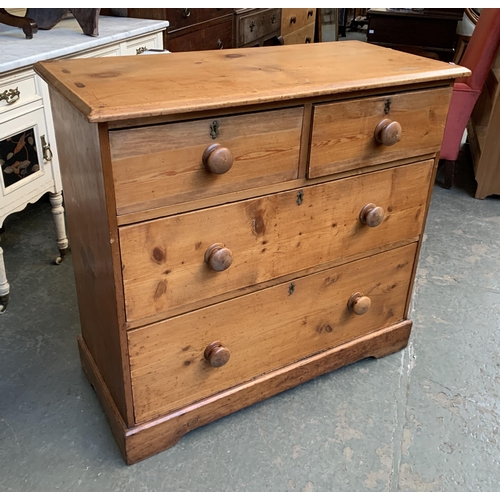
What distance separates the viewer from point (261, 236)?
1.30 metres

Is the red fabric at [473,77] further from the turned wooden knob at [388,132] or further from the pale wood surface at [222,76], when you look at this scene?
the turned wooden knob at [388,132]

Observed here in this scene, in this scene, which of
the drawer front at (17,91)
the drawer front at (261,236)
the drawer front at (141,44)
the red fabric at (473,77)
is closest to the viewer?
the drawer front at (261,236)

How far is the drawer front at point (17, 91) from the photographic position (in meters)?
1.68

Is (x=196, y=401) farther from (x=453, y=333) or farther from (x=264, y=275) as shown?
(x=453, y=333)

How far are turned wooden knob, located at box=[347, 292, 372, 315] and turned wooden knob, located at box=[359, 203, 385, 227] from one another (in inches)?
9.5

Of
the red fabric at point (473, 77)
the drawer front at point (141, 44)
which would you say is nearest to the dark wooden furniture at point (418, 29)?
the red fabric at point (473, 77)

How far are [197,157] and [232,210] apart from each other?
17 centimetres

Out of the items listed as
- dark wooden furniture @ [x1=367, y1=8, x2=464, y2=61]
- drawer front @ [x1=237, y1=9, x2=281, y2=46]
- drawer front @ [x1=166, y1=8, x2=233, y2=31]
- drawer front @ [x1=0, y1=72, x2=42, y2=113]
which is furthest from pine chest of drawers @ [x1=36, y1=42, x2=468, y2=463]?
dark wooden furniture @ [x1=367, y1=8, x2=464, y2=61]

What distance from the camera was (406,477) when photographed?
1.37 m

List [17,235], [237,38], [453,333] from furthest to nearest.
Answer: [237,38] → [17,235] → [453,333]

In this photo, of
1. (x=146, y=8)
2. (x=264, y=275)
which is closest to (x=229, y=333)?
(x=264, y=275)

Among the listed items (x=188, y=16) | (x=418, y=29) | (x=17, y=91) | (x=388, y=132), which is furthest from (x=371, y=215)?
(x=418, y=29)

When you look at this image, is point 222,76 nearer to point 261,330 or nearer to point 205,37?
point 261,330

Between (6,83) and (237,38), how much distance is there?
5.56ft
